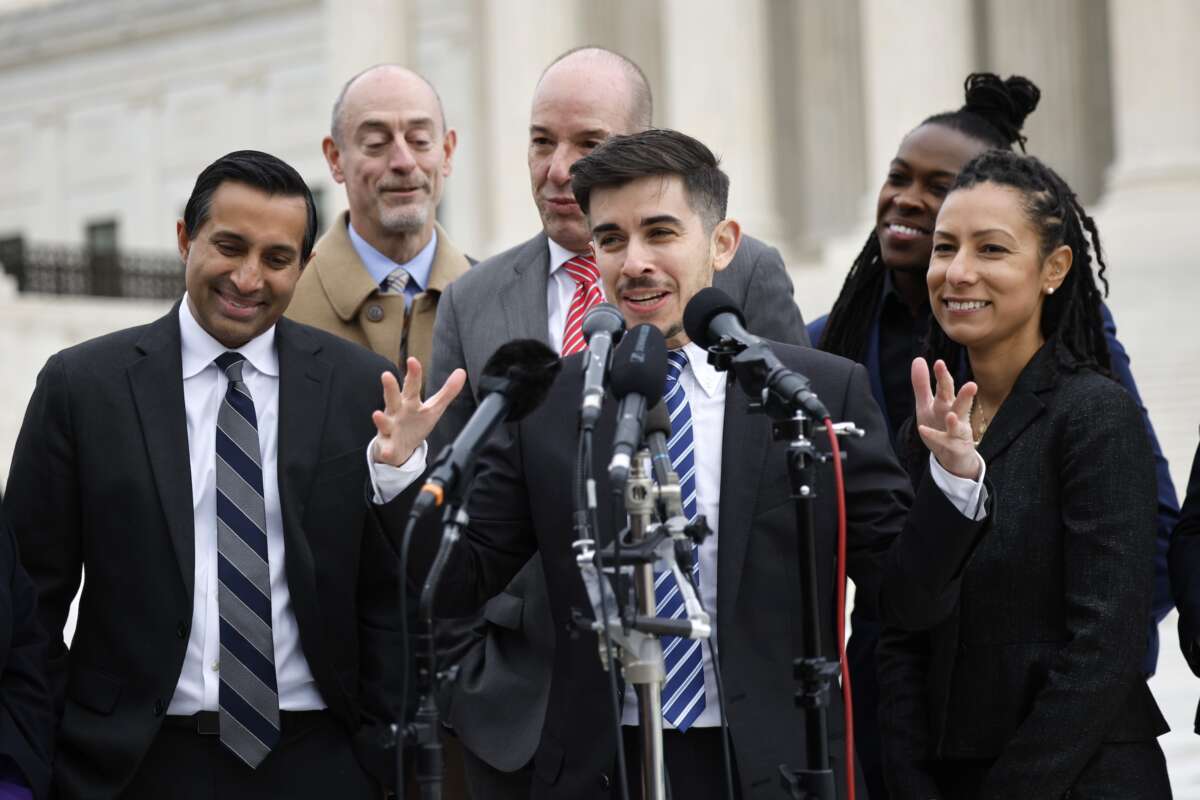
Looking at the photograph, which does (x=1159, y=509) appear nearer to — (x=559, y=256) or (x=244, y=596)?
(x=559, y=256)

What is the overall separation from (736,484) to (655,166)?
79 centimetres

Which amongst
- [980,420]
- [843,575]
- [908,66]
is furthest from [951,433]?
[908,66]

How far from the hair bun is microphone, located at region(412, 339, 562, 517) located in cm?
291

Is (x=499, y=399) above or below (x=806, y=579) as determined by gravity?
above

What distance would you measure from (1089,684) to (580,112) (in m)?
2.37

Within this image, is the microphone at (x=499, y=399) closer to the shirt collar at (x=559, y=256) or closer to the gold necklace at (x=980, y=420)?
the gold necklace at (x=980, y=420)

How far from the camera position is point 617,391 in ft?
12.4

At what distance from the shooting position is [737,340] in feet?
13.1

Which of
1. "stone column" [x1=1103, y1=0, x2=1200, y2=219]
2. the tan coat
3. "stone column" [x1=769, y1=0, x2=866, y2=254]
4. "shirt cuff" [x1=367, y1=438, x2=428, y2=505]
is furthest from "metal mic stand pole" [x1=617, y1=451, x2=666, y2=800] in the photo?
"stone column" [x1=769, y1=0, x2=866, y2=254]

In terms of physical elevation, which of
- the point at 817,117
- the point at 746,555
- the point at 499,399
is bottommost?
the point at 746,555

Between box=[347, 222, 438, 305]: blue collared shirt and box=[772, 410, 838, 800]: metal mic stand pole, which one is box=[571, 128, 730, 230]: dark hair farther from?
box=[347, 222, 438, 305]: blue collared shirt

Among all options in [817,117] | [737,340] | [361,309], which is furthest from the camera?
[817,117]

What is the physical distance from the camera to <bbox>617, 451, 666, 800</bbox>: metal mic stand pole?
3.66 m

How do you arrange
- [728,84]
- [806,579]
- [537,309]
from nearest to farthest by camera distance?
[806,579]
[537,309]
[728,84]
